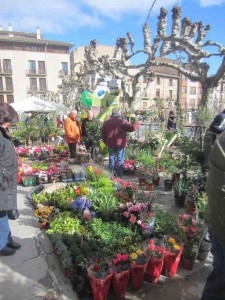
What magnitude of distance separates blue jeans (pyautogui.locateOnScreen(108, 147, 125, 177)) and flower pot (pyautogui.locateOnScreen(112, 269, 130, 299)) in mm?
3687

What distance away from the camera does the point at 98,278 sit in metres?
2.16

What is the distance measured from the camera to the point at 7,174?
2586 mm

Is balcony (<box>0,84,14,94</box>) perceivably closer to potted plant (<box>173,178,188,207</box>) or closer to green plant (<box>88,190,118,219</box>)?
green plant (<box>88,190,118,219</box>)

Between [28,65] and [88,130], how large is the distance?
37.3m

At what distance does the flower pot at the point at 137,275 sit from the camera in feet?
7.52

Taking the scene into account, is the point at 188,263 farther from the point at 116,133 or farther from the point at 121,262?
the point at 116,133

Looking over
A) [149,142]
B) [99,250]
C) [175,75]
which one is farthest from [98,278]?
[175,75]

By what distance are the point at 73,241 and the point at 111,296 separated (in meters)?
0.75

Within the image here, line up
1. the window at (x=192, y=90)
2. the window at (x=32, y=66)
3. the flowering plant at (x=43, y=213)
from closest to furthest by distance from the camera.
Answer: the flowering plant at (x=43, y=213)
the window at (x=32, y=66)
the window at (x=192, y=90)

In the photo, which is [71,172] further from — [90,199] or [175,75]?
[175,75]

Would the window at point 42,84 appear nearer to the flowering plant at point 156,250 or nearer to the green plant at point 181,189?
the green plant at point 181,189

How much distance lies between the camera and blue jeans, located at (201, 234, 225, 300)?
5.16 feet

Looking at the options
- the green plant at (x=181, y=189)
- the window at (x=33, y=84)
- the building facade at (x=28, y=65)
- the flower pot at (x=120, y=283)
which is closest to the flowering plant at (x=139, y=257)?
the flower pot at (x=120, y=283)

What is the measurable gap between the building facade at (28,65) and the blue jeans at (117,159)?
3411cm
